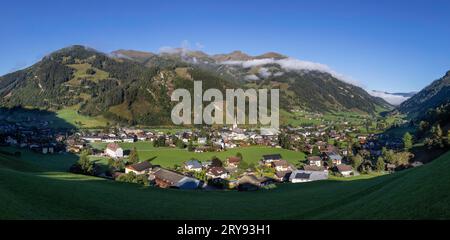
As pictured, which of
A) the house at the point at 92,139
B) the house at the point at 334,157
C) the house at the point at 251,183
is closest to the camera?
the house at the point at 251,183

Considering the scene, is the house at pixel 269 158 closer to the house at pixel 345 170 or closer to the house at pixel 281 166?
the house at pixel 281 166

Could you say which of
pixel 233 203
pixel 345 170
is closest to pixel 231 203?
pixel 233 203

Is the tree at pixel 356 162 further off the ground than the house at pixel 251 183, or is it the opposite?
the tree at pixel 356 162

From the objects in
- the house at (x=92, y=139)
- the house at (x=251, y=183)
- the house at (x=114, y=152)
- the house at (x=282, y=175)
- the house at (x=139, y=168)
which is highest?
the house at (x=92, y=139)

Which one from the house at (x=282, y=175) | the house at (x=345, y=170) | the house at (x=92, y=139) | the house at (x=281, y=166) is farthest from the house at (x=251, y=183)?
the house at (x=92, y=139)

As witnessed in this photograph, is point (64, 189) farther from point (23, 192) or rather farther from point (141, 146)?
point (141, 146)

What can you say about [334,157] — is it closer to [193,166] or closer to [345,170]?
[345,170]
